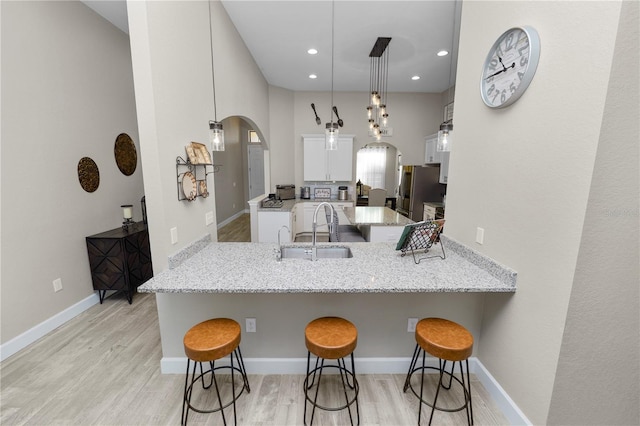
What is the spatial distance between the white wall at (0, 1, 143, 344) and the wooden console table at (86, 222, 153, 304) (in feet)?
0.28

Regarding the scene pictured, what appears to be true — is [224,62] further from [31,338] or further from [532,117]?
[31,338]

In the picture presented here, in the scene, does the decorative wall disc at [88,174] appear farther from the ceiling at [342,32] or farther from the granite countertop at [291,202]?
the granite countertop at [291,202]

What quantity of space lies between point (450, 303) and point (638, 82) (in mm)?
1568

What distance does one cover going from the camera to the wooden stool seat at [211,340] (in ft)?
4.92

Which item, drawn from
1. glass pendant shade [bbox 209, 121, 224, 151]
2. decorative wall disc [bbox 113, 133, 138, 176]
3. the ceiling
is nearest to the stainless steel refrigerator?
the ceiling

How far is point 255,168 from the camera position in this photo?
9008mm

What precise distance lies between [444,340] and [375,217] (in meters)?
2.51

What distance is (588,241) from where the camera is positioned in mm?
1205

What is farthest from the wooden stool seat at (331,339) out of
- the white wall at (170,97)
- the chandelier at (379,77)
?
the chandelier at (379,77)

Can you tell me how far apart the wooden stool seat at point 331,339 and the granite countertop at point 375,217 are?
206 centimetres

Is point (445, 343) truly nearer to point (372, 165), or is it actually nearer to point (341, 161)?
point (341, 161)

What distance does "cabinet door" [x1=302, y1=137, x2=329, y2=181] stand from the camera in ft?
19.4

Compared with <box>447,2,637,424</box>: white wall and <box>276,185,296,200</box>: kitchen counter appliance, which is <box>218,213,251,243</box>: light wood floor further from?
<box>447,2,637,424</box>: white wall

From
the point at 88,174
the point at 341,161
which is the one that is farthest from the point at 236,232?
the point at 88,174
